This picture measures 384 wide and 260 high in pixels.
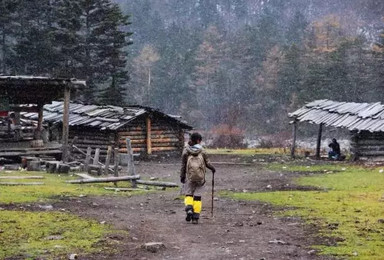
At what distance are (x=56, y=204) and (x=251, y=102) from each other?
255ft

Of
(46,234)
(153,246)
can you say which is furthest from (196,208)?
(46,234)

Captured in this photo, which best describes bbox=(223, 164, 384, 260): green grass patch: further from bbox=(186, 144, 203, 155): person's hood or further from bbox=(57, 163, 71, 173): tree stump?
bbox=(57, 163, 71, 173): tree stump

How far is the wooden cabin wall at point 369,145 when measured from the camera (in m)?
31.7

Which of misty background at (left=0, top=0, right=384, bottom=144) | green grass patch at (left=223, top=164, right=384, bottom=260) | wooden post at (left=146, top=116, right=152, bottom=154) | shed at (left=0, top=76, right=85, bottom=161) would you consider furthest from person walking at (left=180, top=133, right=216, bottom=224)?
misty background at (left=0, top=0, right=384, bottom=144)

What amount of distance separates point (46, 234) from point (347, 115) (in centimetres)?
2473

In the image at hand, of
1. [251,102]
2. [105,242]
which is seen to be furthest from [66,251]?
[251,102]

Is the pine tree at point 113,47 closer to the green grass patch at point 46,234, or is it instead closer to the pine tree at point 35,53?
the pine tree at point 35,53

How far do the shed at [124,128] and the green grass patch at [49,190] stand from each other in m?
13.3

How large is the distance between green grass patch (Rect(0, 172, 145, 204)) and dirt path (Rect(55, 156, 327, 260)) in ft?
2.90

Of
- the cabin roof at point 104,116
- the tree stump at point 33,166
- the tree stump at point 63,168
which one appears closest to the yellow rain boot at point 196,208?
the tree stump at point 63,168

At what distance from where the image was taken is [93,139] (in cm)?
3588

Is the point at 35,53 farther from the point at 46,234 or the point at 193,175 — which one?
the point at 46,234

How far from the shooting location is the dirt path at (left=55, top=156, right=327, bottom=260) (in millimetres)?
9555

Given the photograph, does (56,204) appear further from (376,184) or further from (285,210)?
(376,184)
